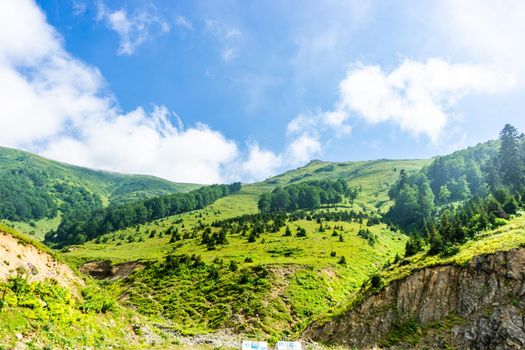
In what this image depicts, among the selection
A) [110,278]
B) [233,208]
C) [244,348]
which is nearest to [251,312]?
[244,348]

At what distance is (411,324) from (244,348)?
17179 mm

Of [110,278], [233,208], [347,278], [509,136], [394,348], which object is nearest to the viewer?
[394,348]

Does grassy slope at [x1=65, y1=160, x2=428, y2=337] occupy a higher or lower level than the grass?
lower

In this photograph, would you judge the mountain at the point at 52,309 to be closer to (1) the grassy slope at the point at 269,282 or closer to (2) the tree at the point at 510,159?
(1) the grassy slope at the point at 269,282

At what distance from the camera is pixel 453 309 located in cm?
3400

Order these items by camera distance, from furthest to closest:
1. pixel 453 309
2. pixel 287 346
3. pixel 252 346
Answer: pixel 453 309 → pixel 287 346 → pixel 252 346

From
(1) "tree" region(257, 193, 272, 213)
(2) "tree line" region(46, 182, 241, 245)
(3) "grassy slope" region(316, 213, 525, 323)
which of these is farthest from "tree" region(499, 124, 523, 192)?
(2) "tree line" region(46, 182, 241, 245)

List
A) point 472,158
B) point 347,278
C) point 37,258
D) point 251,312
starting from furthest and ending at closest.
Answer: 1. point 472,158
2. point 347,278
3. point 251,312
4. point 37,258

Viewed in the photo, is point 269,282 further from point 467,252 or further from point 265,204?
point 265,204

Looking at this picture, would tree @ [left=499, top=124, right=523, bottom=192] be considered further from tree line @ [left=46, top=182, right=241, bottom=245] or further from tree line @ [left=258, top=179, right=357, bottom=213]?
tree line @ [left=46, top=182, right=241, bottom=245]

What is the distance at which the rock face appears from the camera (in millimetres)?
30172

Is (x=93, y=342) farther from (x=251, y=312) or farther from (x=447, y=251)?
(x=447, y=251)

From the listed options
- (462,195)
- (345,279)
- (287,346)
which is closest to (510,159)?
(462,195)

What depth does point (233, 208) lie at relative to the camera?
188875 millimetres
